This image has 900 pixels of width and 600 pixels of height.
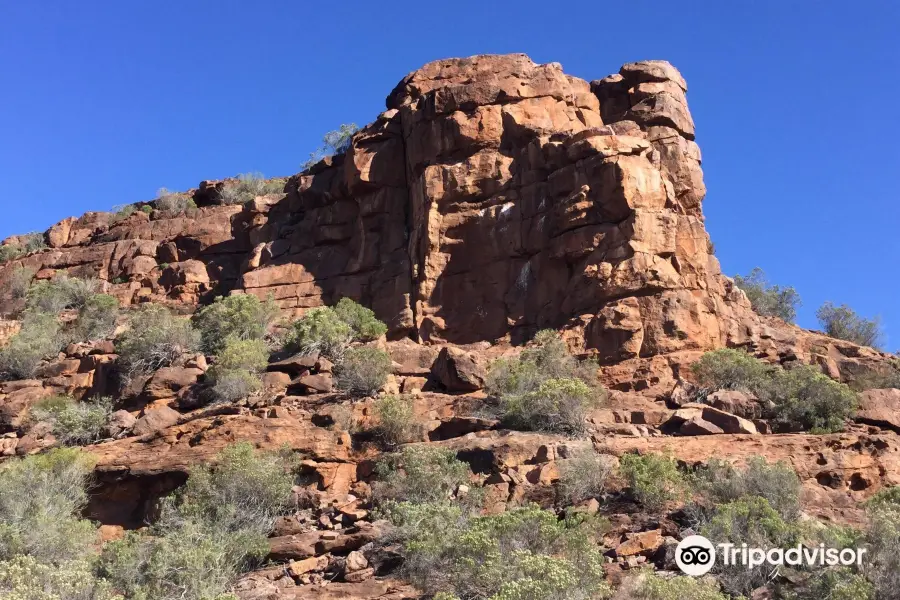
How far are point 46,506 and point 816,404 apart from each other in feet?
53.1

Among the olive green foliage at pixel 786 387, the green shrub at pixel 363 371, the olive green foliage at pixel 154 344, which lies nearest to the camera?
the olive green foliage at pixel 786 387

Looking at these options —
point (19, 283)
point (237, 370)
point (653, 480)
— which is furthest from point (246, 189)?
point (653, 480)

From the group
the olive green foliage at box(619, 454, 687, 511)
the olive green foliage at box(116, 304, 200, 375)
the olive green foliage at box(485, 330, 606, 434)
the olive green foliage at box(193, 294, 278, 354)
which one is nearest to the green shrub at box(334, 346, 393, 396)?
the olive green foliage at box(485, 330, 606, 434)

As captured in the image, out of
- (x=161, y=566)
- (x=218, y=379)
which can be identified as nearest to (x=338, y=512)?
(x=161, y=566)

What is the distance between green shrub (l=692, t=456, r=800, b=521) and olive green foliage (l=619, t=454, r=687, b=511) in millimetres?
392

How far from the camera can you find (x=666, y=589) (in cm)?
1179

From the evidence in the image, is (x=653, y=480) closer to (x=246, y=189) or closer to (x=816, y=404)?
(x=816, y=404)

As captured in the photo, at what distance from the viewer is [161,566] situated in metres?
14.3

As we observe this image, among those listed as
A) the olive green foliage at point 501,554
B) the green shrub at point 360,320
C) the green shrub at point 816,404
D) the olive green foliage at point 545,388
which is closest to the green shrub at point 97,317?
the green shrub at point 360,320

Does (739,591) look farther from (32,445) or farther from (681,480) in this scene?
(32,445)

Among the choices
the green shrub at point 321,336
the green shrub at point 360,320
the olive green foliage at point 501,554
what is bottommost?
the olive green foliage at point 501,554

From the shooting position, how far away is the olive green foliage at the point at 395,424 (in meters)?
19.5

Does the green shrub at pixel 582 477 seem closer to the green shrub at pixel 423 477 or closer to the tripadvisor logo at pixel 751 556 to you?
the green shrub at pixel 423 477

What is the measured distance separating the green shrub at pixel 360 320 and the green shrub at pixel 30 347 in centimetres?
949
